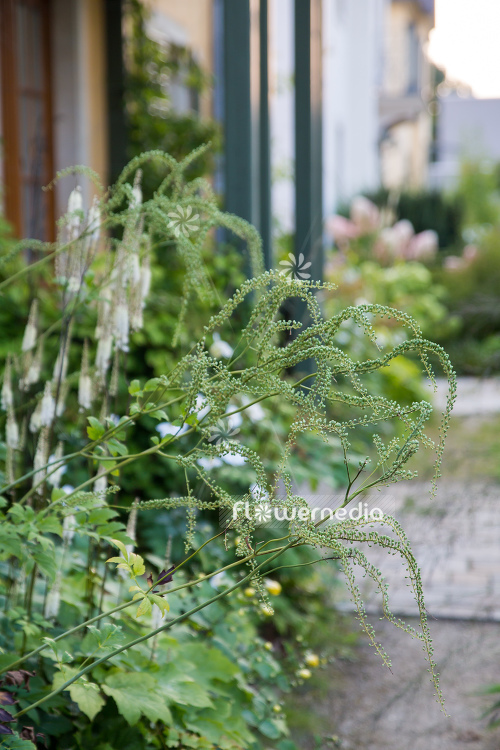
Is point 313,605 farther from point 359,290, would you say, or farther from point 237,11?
point 359,290

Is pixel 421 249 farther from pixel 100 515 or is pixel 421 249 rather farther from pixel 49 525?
pixel 49 525

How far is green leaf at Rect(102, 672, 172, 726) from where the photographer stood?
1.43m

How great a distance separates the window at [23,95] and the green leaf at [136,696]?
3.99 meters

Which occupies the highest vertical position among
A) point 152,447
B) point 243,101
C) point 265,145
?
point 243,101

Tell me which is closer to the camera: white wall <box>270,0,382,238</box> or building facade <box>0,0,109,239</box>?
building facade <box>0,0,109,239</box>

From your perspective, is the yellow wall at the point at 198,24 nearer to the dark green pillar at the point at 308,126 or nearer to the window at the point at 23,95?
the window at the point at 23,95

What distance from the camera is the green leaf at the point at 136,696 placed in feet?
4.68

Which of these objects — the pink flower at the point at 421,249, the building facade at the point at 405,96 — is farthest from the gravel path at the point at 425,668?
the building facade at the point at 405,96

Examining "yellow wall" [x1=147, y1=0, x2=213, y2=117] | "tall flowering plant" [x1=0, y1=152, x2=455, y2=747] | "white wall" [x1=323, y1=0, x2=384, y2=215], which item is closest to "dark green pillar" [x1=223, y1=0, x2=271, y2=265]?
"tall flowering plant" [x1=0, y1=152, x2=455, y2=747]

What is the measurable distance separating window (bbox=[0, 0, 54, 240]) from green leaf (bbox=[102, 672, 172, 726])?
3990mm

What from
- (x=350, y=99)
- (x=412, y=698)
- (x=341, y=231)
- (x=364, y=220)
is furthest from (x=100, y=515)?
(x=350, y=99)

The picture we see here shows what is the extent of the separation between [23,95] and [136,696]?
192 inches

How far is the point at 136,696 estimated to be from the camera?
1475mm

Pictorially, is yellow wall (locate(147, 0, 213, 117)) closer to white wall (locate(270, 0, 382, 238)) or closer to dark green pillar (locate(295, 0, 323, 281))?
Answer: white wall (locate(270, 0, 382, 238))
